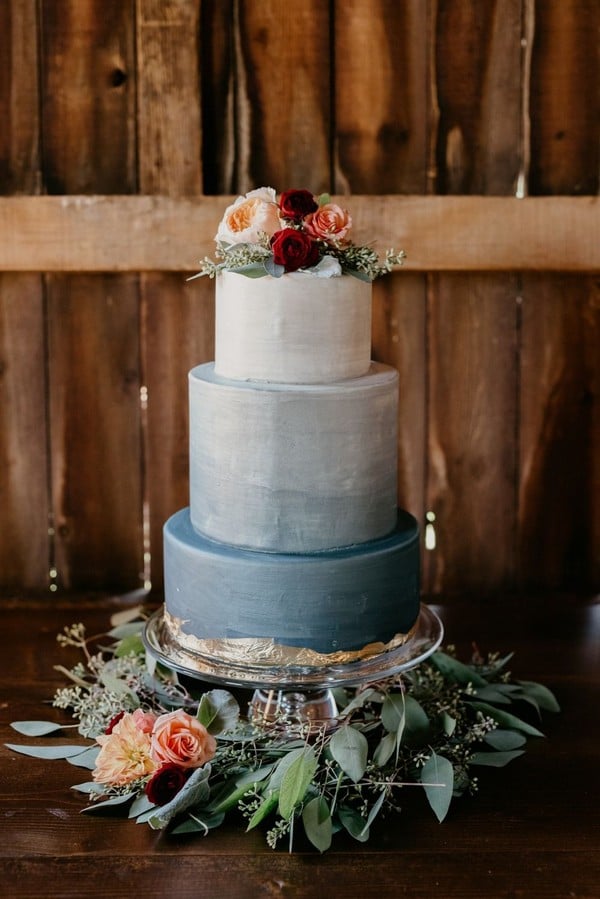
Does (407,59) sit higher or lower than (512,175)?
higher

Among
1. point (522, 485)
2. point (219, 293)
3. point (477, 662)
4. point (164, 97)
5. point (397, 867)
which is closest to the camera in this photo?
point (397, 867)

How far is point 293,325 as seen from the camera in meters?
1.47

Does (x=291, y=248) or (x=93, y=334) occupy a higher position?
(x=291, y=248)

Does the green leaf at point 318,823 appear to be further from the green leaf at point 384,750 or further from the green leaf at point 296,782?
the green leaf at point 384,750

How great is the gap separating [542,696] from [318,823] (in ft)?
1.77

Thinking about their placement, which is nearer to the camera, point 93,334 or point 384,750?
point 384,750

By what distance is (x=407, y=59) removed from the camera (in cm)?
216

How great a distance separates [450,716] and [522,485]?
80cm

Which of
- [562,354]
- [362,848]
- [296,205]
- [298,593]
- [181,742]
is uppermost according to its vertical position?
[296,205]

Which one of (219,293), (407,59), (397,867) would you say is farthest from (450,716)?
(407,59)

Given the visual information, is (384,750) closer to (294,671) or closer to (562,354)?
(294,671)

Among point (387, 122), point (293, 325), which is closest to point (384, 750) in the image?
point (293, 325)

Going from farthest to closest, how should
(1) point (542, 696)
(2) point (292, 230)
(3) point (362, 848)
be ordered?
1. (1) point (542, 696)
2. (2) point (292, 230)
3. (3) point (362, 848)

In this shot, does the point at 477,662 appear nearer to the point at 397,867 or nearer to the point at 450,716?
the point at 450,716
